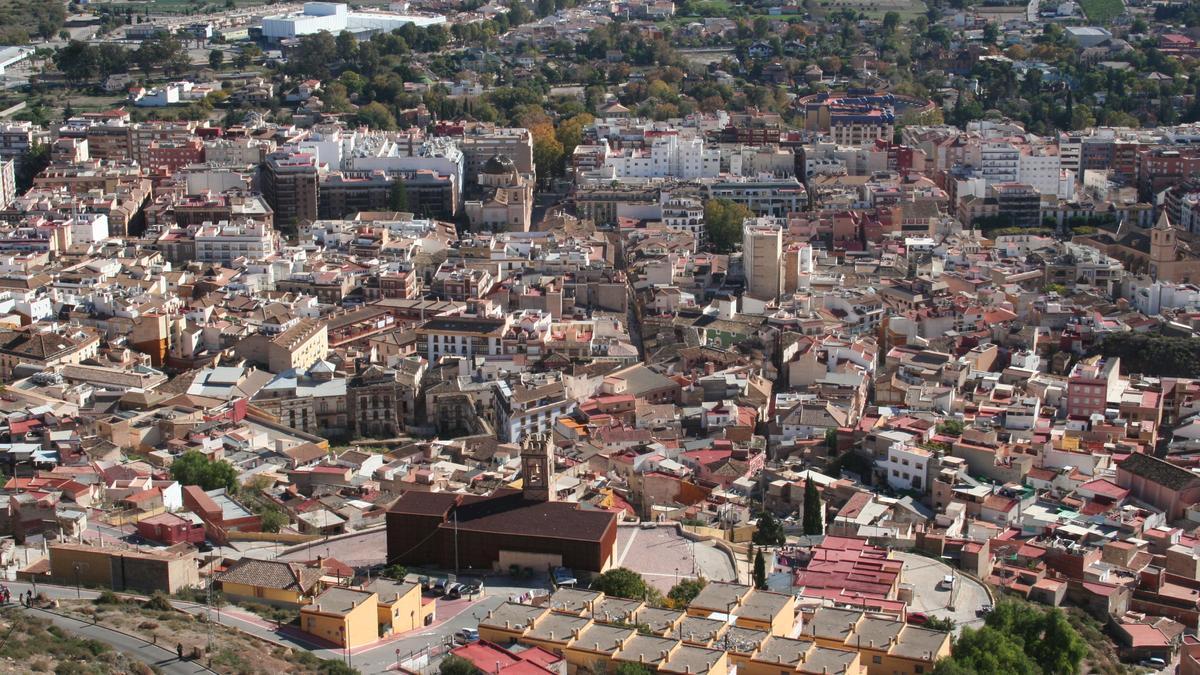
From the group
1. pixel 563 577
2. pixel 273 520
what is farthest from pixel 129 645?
pixel 273 520

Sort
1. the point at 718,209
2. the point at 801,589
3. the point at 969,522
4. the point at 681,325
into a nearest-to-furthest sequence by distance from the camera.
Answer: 1. the point at 801,589
2. the point at 969,522
3. the point at 681,325
4. the point at 718,209

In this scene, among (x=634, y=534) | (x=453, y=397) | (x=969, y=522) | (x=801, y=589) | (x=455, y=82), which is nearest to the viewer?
(x=801, y=589)

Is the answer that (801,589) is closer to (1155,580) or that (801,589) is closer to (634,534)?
(634,534)

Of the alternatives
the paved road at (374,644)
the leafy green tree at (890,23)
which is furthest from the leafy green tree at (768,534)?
the leafy green tree at (890,23)

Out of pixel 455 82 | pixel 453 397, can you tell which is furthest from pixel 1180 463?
pixel 455 82

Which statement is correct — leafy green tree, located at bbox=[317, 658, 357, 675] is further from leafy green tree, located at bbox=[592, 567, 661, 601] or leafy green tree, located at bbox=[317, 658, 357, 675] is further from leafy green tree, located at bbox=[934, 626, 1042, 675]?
leafy green tree, located at bbox=[934, 626, 1042, 675]
